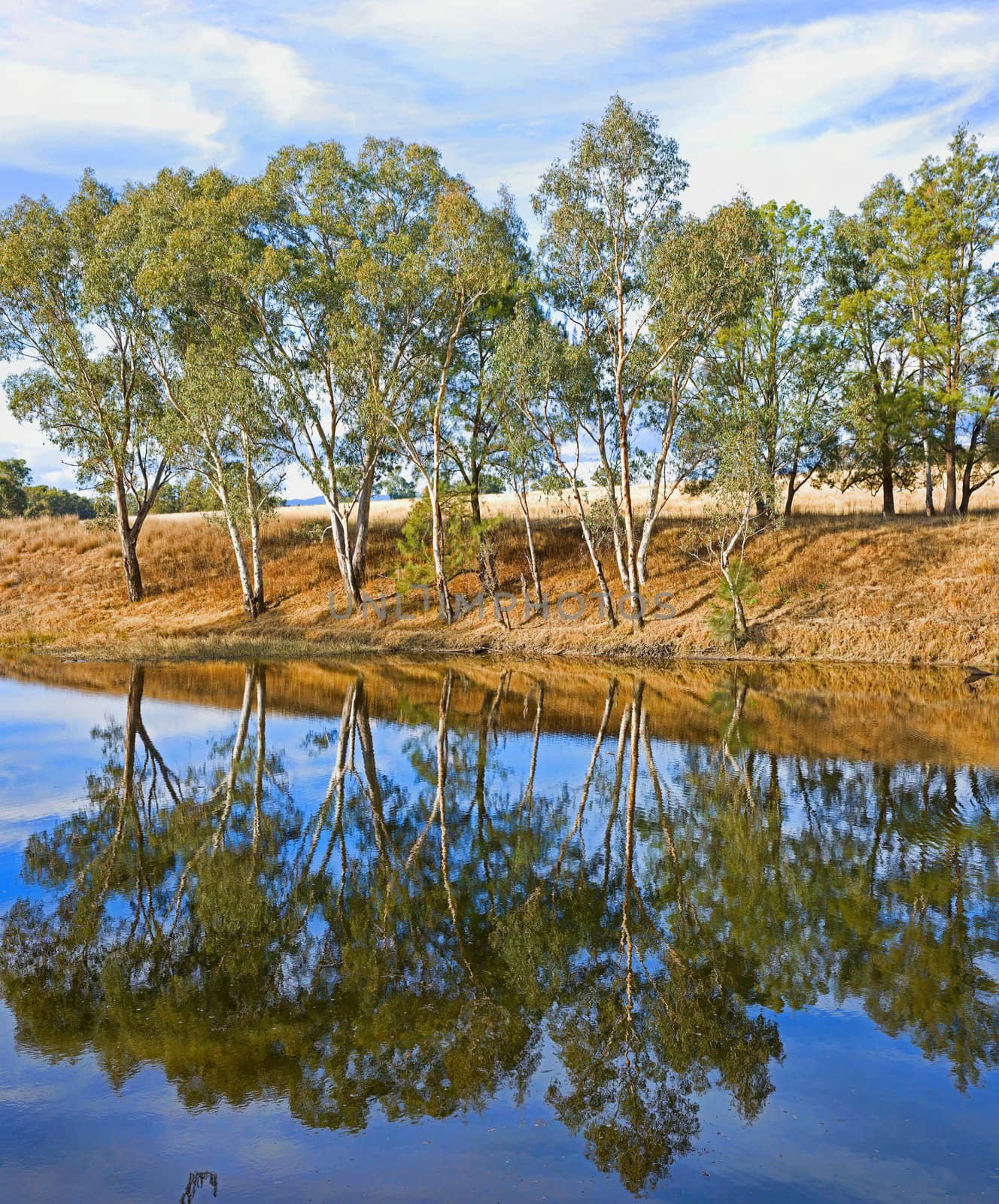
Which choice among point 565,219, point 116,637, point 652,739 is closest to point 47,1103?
point 652,739

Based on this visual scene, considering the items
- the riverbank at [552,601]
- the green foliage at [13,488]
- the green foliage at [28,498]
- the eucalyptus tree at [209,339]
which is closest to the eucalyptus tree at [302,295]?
the eucalyptus tree at [209,339]

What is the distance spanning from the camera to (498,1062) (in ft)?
20.2

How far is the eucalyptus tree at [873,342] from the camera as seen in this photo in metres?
37.2

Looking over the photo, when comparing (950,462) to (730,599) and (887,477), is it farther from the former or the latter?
(730,599)

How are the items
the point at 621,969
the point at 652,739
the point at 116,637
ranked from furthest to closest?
1. the point at 116,637
2. the point at 652,739
3. the point at 621,969

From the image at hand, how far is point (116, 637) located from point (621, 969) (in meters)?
35.3

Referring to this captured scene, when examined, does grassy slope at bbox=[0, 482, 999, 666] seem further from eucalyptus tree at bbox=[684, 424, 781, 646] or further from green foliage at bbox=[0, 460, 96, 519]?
green foliage at bbox=[0, 460, 96, 519]

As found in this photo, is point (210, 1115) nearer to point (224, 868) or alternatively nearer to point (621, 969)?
point (621, 969)

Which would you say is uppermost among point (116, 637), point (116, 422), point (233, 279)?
point (233, 279)

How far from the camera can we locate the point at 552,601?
122 feet

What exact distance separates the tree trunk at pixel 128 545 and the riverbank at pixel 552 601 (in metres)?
0.68

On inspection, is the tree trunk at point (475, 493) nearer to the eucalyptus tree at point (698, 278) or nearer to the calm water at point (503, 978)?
the eucalyptus tree at point (698, 278)

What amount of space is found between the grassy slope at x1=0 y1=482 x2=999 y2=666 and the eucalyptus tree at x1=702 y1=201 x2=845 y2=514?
4.07 meters

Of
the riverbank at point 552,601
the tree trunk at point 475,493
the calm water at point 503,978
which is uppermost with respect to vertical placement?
the tree trunk at point 475,493
